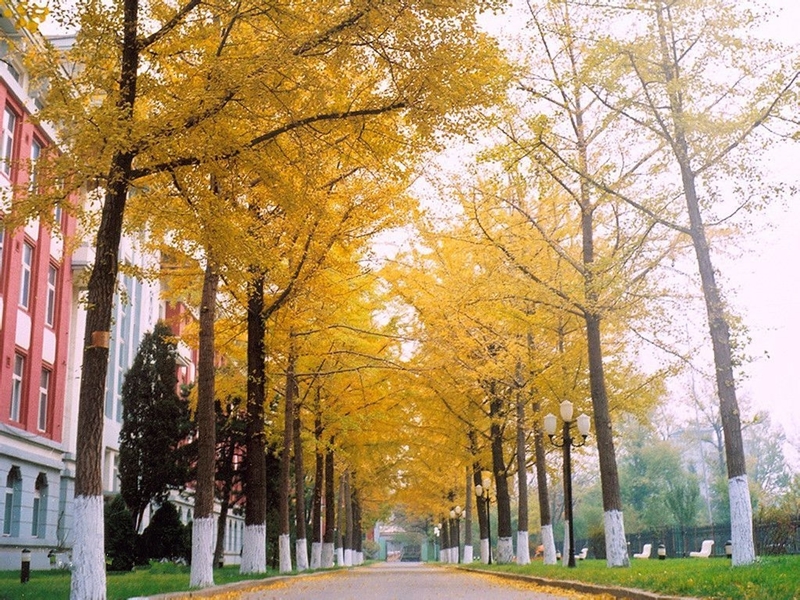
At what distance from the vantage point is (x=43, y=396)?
27016 millimetres

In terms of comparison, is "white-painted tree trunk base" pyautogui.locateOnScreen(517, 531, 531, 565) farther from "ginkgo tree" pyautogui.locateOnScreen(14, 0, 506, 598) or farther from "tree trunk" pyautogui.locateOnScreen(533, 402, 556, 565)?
"ginkgo tree" pyautogui.locateOnScreen(14, 0, 506, 598)

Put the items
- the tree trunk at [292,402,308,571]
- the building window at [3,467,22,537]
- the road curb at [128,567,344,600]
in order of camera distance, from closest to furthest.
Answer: the road curb at [128,567,344,600]
the building window at [3,467,22,537]
the tree trunk at [292,402,308,571]

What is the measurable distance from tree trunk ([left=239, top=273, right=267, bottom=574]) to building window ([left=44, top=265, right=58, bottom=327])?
1048cm

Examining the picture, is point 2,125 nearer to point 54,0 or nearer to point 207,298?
point 207,298

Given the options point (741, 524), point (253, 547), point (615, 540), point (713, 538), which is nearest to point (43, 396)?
point (253, 547)

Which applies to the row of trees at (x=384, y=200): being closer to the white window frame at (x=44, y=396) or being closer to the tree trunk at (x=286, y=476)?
the tree trunk at (x=286, y=476)

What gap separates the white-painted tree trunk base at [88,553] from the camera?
32.3 ft

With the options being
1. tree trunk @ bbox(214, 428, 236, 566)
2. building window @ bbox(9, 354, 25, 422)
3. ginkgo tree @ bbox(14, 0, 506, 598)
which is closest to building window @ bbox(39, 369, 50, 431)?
building window @ bbox(9, 354, 25, 422)

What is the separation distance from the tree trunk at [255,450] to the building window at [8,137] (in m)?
8.73

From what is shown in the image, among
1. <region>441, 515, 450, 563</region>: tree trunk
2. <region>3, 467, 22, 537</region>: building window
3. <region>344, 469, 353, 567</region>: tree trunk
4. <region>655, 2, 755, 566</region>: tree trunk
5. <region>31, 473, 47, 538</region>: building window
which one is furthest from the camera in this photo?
<region>441, 515, 450, 563</region>: tree trunk

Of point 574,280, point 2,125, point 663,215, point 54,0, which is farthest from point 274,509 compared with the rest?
point 54,0

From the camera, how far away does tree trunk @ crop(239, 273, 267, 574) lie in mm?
Result: 19094

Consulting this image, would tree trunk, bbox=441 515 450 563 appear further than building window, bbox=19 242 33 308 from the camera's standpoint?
Yes

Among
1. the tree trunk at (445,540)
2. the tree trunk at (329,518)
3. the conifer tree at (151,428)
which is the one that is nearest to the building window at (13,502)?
the conifer tree at (151,428)
